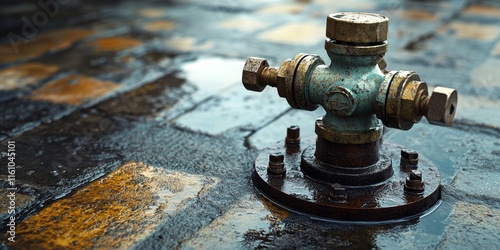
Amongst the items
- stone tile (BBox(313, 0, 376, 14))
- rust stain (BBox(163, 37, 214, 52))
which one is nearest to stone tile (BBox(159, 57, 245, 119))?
rust stain (BBox(163, 37, 214, 52))

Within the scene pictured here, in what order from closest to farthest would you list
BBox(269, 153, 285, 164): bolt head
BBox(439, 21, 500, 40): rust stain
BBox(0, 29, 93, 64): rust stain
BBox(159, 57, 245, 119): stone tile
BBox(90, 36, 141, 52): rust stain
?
1. BBox(269, 153, 285, 164): bolt head
2. BBox(159, 57, 245, 119): stone tile
3. BBox(0, 29, 93, 64): rust stain
4. BBox(90, 36, 141, 52): rust stain
5. BBox(439, 21, 500, 40): rust stain

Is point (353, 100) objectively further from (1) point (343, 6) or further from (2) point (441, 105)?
(1) point (343, 6)

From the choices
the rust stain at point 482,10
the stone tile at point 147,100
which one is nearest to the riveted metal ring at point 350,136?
the stone tile at point 147,100

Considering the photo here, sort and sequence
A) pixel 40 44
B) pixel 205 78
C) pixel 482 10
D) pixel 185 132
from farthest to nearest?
pixel 482 10 < pixel 40 44 < pixel 205 78 < pixel 185 132

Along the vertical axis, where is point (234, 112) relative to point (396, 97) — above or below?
below

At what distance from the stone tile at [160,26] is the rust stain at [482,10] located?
8.74 ft

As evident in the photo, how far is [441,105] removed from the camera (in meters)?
1.77

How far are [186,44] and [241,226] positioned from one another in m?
2.61

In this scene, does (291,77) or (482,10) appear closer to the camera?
(291,77)

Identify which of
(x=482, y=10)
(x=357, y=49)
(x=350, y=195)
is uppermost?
(x=357, y=49)

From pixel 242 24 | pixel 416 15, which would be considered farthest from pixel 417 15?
pixel 242 24

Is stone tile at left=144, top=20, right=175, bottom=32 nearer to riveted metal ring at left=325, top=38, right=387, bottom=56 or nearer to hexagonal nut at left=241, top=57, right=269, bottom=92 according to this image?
hexagonal nut at left=241, top=57, right=269, bottom=92

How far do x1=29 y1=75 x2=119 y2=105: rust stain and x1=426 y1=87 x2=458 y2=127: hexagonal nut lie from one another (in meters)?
1.88

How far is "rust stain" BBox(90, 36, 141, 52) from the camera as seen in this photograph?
412 centimetres
